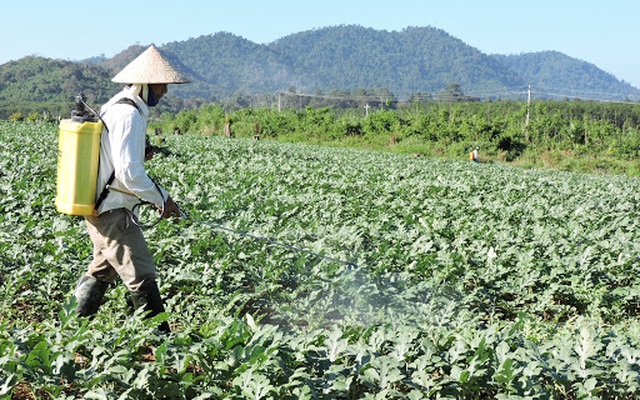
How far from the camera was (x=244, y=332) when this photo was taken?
340 centimetres

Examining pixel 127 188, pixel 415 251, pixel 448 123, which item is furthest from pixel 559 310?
pixel 448 123

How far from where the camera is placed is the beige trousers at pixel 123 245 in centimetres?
426

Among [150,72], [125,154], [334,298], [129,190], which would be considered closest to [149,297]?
[129,190]

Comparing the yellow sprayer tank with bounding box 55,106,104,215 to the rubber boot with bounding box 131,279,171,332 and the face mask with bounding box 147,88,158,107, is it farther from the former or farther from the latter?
the rubber boot with bounding box 131,279,171,332

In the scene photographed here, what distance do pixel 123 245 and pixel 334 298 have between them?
1.87m

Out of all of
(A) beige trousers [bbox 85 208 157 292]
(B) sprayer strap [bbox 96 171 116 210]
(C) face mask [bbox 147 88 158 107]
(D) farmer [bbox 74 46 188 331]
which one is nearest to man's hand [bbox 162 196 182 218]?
(D) farmer [bbox 74 46 188 331]

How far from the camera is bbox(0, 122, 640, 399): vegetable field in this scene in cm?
306

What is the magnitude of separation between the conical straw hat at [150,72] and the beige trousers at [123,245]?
866 millimetres

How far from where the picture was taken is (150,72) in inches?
170

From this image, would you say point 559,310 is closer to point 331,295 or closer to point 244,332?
point 331,295

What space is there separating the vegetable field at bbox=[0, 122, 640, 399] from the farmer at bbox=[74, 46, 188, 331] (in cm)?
32

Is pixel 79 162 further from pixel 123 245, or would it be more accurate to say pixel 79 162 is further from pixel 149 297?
A: pixel 149 297

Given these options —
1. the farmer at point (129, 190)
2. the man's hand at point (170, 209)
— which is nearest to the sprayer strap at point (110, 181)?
the farmer at point (129, 190)

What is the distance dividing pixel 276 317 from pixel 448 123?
32.5 meters
